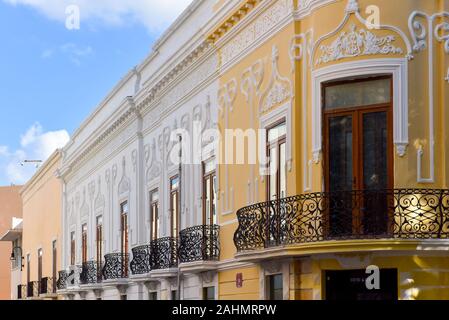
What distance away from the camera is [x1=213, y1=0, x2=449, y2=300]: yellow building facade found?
54.3ft

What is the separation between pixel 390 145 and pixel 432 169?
79 cm

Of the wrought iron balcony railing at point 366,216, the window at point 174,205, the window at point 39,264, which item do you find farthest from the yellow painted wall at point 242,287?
the window at point 39,264

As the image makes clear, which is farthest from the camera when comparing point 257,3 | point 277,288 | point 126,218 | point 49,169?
point 49,169

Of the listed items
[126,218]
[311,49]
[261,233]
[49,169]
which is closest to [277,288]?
[261,233]

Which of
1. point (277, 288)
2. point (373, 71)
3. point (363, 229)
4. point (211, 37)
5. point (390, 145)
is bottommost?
point (277, 288)

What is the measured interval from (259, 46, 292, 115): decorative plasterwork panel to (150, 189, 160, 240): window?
394 inches

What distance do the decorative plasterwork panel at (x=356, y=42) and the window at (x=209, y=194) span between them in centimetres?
689

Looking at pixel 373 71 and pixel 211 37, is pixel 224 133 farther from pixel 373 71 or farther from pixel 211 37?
pixel 373 71

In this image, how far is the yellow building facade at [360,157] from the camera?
54.3 feet

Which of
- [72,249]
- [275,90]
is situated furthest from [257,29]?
[72,249]

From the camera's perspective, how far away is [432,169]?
1678 cm

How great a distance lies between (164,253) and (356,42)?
36.3 feet

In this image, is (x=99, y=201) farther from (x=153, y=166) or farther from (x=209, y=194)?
(x=209, y=194)

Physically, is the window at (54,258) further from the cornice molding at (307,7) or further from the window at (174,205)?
the cornice molding at (307,7)
